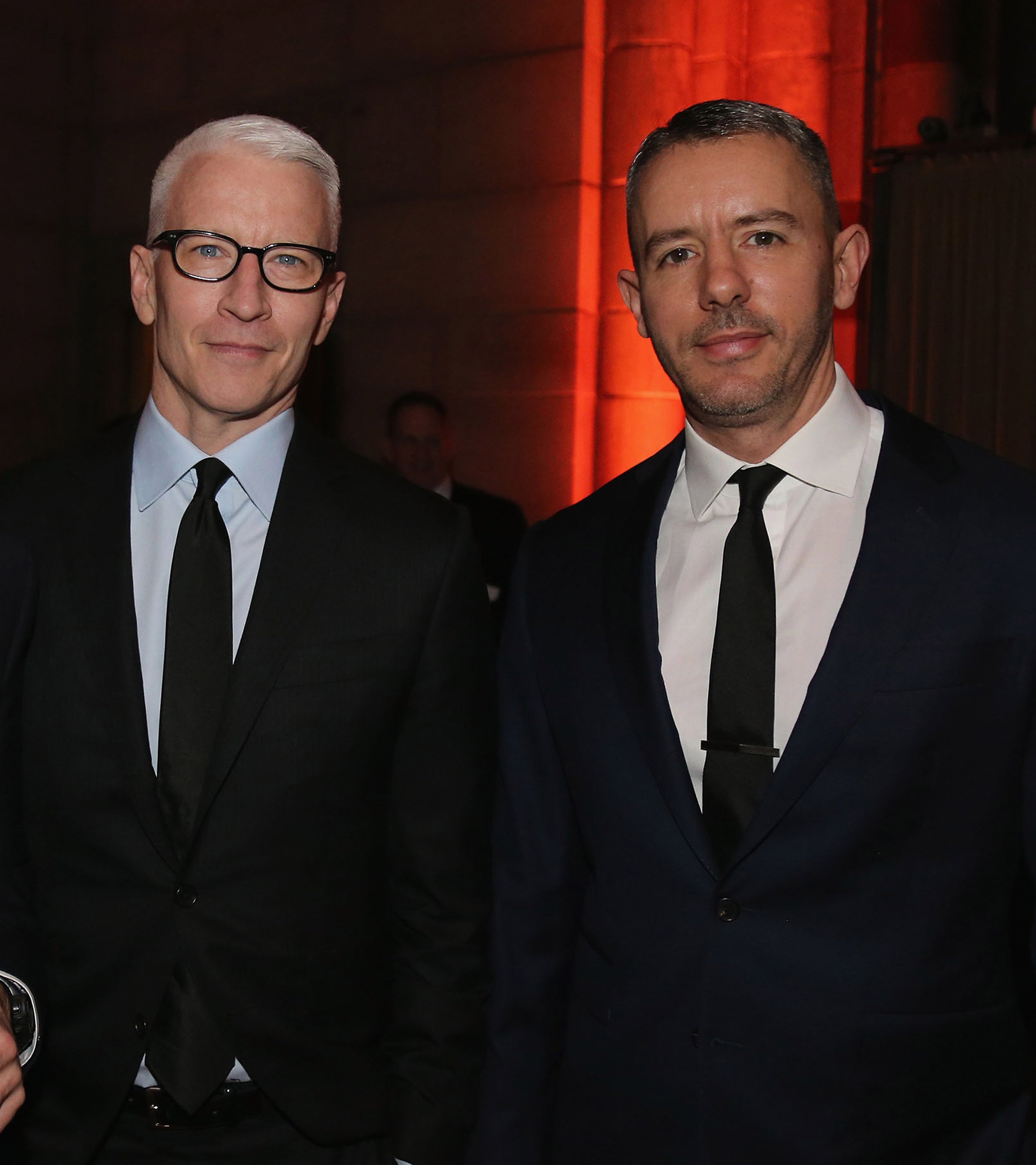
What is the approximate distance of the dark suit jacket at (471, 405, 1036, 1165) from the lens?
148 centimetres

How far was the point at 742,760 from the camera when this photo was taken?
156 cm

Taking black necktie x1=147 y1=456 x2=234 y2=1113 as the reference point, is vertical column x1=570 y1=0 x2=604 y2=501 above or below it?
above

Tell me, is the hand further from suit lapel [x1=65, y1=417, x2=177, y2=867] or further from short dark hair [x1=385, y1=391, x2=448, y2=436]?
short dark hair [x1=385, y1=391, x2=448, y2=436]

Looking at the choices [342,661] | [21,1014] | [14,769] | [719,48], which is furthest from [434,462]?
[21,1014]

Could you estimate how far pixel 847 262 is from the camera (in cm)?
178

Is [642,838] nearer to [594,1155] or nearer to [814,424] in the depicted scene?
[594,1155]

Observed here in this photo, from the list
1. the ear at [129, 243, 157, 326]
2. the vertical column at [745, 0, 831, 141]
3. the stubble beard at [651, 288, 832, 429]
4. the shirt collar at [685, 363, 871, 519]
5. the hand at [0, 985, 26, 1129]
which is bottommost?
the hand at [0, 985, 26, 1129]

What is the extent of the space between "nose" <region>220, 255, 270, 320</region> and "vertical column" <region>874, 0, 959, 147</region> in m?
5.59

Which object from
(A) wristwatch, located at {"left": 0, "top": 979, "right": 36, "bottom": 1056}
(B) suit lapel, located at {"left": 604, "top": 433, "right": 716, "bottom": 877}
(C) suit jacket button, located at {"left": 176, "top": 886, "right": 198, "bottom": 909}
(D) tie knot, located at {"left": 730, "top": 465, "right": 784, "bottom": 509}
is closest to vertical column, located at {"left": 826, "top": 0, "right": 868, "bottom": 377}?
(B) suit lapel, located at {"left": 604, "top": 433, "right": 716, "bottom": 877}

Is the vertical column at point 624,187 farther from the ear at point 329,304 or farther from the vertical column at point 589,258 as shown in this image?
the ear at point 329,304

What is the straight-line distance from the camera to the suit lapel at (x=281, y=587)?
1.55 metres

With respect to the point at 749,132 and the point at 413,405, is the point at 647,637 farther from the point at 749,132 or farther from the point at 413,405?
the point at 413,405

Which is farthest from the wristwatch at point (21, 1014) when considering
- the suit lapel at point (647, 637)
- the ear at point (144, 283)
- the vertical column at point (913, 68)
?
the vertical column at point (913, 68)

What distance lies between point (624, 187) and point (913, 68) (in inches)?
85.2
